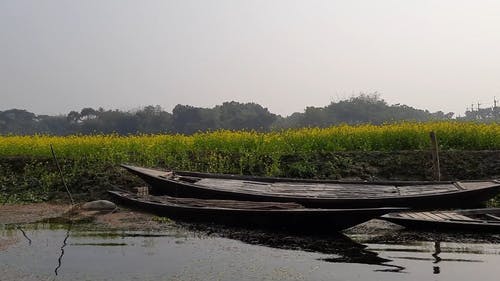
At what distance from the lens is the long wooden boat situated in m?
7.55

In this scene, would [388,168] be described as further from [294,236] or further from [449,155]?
[294,236]

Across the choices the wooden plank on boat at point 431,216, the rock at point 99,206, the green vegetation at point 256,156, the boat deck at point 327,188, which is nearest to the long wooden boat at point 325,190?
the boat deck at point 327,188

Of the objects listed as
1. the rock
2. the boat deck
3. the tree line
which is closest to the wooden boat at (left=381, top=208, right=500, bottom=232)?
the boat deck

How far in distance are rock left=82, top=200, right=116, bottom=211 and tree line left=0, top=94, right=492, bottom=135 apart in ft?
80.8

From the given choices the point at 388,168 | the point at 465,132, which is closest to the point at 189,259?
the point at 388,168

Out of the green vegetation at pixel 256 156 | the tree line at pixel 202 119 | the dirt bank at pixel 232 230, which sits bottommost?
the dirt bank at pixel 232 230

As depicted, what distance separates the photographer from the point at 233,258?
19.1ft

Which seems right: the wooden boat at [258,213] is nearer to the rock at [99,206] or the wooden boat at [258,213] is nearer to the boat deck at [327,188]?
the rock at [99,206]

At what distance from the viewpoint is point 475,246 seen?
6.21 meters

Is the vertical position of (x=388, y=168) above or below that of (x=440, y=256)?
above

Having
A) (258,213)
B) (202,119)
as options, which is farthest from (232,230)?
(202,119)

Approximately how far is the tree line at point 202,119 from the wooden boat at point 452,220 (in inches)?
1045

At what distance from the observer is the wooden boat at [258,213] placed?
640cm

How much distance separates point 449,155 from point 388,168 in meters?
1.51
